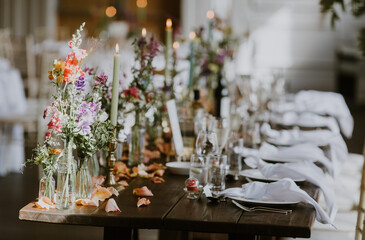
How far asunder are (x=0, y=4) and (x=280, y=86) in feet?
25.6

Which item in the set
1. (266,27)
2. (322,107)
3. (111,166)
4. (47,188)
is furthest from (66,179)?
(266,27)

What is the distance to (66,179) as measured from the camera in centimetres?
170

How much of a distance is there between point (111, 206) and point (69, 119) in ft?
0.84

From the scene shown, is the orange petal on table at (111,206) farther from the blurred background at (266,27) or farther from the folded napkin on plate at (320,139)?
the blurred background at (266,27)

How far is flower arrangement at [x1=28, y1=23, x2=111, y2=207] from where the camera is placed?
5.56 feet

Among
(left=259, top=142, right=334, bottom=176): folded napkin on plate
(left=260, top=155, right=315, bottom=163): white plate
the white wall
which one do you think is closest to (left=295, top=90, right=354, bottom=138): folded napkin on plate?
(left=259, top=142, right=334, bottom=176): folded napkin on plate

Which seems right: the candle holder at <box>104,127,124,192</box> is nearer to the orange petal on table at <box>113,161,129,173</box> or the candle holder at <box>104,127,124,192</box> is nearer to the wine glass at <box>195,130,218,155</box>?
the orange petal on table at <box>113,161,129,173</box>

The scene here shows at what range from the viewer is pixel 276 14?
10859mm

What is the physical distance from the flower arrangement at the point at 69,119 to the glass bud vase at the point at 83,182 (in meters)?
0.02

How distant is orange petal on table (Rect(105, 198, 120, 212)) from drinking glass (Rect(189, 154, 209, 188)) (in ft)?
1.08

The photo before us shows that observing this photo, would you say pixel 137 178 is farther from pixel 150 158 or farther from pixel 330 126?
pixel 330 126

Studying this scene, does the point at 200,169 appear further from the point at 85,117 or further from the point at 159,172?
the point at 85,117

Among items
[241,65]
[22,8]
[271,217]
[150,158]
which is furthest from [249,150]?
[22,8]

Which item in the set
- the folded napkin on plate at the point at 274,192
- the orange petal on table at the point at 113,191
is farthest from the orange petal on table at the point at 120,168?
the folded napkin on plate at the point at 274,192
